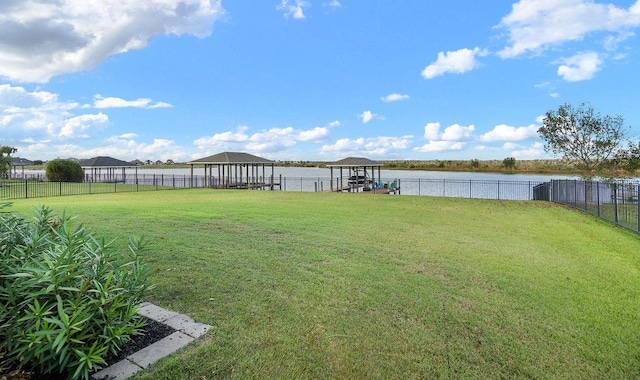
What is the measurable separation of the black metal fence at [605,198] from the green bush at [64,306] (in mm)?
11821

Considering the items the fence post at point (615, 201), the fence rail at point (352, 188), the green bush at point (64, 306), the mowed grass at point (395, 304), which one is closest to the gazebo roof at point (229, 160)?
the fence rail at point (352, 188)

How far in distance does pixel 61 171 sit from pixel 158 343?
42402 millimetres

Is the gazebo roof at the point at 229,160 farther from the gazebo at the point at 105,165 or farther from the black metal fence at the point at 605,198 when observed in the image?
the black metal fence at the point at 605,198

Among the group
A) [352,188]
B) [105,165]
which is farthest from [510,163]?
[105,165]

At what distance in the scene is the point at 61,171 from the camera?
36.3m

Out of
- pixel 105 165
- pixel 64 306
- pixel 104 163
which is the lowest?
pixel 64 306

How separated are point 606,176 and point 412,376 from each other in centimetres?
2399

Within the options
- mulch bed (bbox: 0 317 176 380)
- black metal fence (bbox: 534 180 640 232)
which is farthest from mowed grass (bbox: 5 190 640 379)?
black metal fence (bbox: 534 180 640 232)

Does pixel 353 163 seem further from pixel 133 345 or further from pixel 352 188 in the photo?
pixel 133 345

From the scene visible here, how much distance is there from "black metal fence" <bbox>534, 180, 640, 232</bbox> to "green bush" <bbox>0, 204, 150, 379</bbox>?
11821 millimetres

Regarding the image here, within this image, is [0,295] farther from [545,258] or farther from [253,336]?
[545,258]

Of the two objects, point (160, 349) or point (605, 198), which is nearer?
point (160, 349)

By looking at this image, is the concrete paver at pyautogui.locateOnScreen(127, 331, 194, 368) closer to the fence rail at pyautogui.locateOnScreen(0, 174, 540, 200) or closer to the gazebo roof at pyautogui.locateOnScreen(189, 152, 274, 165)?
the fence rail at pyautogui.locateOnScreen(0, 174, 540, 200)

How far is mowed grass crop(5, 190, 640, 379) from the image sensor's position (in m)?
2.71
